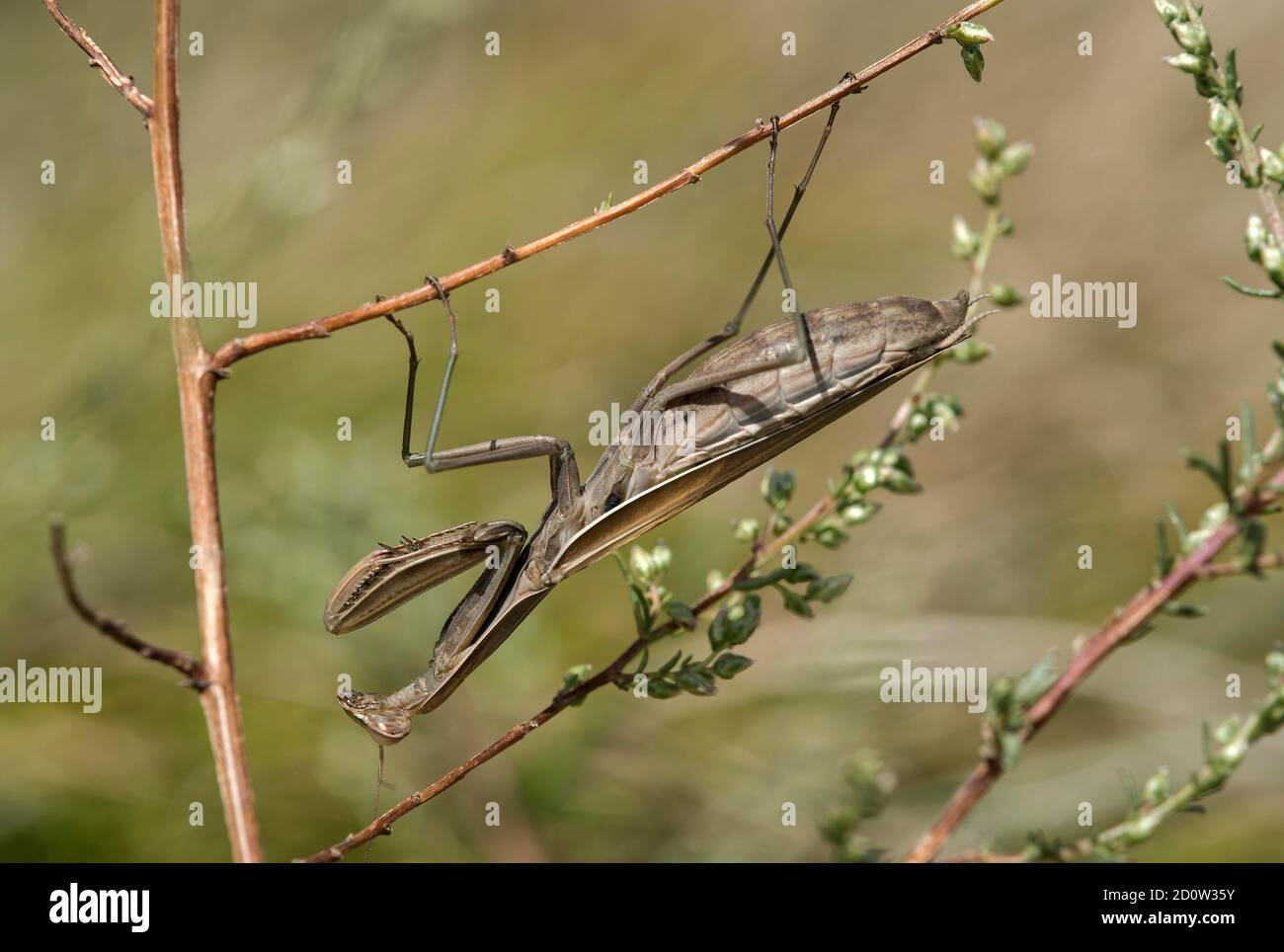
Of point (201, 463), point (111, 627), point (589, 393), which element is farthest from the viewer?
point (589, 393)

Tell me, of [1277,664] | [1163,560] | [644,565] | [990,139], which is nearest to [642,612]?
[644,565]

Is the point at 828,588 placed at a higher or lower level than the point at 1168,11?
lower

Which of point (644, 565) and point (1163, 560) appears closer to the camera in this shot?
point (1163, 560)

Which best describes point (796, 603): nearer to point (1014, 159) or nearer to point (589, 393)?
point (1014, 159)

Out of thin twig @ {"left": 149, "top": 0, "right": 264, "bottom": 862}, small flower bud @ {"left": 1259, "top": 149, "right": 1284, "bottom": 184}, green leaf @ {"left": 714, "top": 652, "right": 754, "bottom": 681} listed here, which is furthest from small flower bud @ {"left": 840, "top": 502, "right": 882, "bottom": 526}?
thin twig @ {"left": 149, "top": 0, "right": 264, "bottom": 862}

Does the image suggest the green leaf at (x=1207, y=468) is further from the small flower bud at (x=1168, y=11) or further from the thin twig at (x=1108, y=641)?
the small flower bud at (x=1168, y=11)

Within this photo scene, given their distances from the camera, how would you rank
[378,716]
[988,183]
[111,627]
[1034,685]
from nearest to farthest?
[111,627] < [1034,685] < [378,716] < [988,183]

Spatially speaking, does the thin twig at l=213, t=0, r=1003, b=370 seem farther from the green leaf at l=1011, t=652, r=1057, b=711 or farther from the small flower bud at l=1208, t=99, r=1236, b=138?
the green leaf at l=1011, t=652, r=1057, b=711

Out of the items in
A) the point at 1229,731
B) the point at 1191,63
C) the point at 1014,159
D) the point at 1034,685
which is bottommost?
the point at 1229,731
